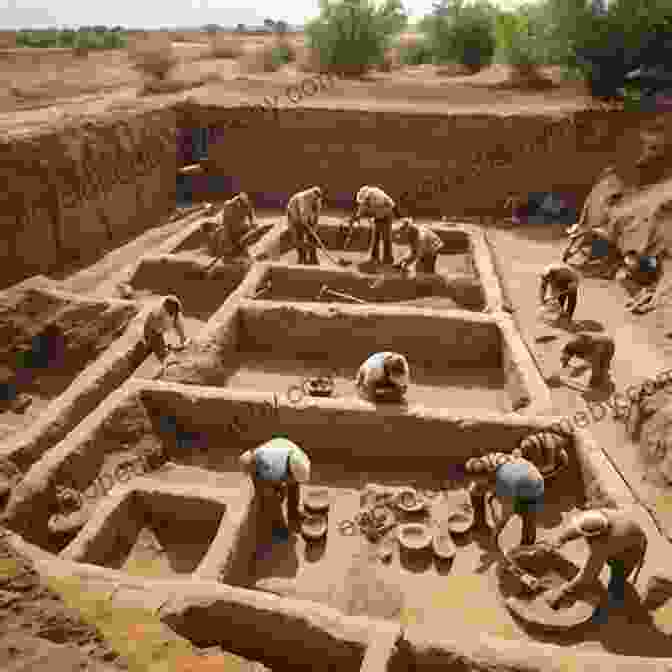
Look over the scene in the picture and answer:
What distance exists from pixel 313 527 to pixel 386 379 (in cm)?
180

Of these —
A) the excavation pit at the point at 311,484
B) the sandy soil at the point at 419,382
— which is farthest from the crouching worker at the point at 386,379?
the sandy soil at the point at 419,382

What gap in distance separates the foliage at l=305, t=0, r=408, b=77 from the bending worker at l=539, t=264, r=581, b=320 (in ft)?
54.5

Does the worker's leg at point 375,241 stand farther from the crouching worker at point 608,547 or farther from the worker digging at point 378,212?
the crouching worker at point 608,547

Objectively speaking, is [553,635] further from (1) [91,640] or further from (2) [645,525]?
(1) [91,640]

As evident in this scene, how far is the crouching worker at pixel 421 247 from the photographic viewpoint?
9836 millimetres

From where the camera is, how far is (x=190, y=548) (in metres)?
Result: 5.71

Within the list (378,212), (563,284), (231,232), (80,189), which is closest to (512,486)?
(563,284)

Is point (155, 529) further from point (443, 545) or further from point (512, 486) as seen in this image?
point (512, 486)

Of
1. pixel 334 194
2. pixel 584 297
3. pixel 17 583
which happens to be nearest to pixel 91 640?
pixel 17 583

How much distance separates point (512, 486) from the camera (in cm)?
514

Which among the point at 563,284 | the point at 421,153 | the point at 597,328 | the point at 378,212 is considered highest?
the point at 421,153

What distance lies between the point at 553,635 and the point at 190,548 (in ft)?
10.6

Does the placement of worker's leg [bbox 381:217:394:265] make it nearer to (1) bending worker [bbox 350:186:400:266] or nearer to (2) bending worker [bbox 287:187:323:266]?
(1) bending worker [bbox 350:186:400:266]

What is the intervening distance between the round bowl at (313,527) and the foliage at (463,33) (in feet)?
76.1
